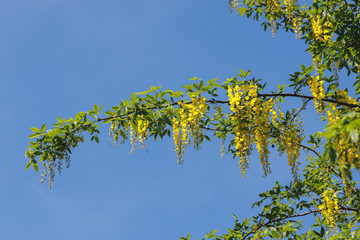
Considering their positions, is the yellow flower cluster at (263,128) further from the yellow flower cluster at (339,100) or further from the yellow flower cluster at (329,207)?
the yellow flower cluster at (329,207)

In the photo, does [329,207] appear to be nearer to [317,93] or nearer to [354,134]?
[317,93]

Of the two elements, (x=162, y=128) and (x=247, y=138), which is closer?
(x=247, y=138)

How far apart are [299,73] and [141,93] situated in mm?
2042

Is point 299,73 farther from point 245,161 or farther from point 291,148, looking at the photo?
point 245,161

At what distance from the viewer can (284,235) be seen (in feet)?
17.8

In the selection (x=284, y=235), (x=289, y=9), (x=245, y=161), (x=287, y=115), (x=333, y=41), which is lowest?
(x=284, y=235)

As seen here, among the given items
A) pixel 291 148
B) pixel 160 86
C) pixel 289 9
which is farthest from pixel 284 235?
pixel 289 9

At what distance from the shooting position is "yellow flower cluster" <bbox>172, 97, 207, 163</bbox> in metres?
4.99

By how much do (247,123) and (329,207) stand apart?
1.96 m

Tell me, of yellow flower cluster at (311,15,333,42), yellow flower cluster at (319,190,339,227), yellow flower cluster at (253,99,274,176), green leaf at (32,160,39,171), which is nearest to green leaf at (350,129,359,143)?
yellow flower cluster at (253,99,274,176)

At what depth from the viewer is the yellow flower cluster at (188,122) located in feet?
16.4

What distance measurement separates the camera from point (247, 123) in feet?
16.6

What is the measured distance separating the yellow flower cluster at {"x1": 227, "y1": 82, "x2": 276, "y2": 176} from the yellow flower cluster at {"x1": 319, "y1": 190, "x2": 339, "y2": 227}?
1.63 m

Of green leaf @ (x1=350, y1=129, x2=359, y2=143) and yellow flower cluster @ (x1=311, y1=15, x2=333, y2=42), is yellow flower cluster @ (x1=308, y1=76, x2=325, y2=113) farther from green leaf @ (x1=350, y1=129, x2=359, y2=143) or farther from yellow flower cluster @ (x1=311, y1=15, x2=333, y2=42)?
green leaf @ (x1=350, y1=129, x2=359, y2=143)
